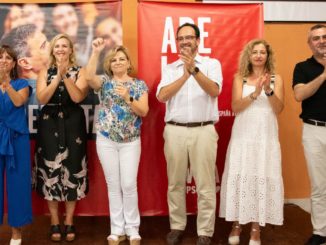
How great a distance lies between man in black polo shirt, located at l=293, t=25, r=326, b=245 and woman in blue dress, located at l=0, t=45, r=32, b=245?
1.99m

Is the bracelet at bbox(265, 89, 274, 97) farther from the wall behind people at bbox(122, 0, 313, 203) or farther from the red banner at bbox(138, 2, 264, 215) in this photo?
the wall behind people at bbox(122, 0, 313, 203)

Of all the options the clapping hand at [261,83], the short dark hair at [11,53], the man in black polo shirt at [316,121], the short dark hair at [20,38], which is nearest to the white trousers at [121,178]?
the short dark hair at [11,53]

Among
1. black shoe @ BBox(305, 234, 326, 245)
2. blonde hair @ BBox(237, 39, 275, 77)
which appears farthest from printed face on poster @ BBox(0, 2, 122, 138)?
black shoe @ BBox(305, 234, 326, 245)

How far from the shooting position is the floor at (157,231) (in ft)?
9.88

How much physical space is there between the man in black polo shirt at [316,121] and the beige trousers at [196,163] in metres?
0.68

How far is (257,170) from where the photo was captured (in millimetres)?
2742

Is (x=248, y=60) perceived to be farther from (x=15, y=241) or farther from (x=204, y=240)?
(x=15, y=241)

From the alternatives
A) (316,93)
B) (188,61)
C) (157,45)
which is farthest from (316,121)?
(157,45)

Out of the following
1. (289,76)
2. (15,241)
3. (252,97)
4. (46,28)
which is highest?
(46,28)

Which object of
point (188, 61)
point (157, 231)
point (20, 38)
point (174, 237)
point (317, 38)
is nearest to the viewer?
point (188, 61)

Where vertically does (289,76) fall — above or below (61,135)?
above

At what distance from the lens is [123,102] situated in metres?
2.75

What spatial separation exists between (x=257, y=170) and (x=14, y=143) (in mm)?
1748

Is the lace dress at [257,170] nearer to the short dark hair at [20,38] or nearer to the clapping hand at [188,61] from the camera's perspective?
the clapping hand at [188,61]
